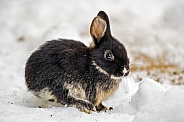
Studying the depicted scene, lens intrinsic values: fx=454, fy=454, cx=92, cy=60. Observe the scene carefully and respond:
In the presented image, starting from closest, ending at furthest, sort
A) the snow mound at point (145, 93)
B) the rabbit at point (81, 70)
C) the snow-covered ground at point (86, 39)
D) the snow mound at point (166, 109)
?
the snow mound at point (166, 109) → the snow-covered ground at point (86, 39) → the rabbit at point (81, 70) → the snow mound at point (145, 93)

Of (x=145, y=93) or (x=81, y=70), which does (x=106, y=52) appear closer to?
(x=81, y=70)

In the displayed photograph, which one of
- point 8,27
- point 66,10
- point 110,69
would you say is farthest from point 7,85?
point 66,10

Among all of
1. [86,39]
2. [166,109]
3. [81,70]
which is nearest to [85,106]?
[81,70]

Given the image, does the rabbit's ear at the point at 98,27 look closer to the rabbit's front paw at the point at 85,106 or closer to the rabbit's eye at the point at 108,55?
the rabbit's eye at the point at 108,55

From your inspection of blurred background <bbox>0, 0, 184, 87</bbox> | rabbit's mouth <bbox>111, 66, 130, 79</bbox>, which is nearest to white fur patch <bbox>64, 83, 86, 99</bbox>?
rabbit's mouth <bbox>111, 66, 130, 79</bbox>

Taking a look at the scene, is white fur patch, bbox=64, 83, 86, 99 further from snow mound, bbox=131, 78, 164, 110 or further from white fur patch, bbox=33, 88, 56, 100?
snow mound, bbox=131, 78, 164, 110

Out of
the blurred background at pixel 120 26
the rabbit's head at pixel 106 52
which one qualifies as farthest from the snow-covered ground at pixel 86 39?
the rabbit's head at pixel 106 52

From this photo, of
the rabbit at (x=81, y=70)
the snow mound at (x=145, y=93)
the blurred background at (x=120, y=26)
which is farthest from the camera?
the blurred background at (x=120, y=26)

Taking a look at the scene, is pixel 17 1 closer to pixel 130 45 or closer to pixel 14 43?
pixel 14 43
